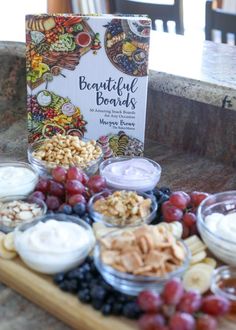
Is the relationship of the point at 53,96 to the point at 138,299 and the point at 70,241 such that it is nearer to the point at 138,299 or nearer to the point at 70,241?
the point at 70,241

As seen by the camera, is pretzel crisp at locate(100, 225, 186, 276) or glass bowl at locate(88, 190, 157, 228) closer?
pretzel crisp at locate(100, 225, 186, 276)

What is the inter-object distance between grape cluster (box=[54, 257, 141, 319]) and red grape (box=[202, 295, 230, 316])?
10 cm

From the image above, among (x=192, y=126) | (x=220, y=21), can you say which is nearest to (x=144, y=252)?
(x=192, y=126)

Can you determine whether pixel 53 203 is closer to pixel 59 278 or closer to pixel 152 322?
pixel 59 278

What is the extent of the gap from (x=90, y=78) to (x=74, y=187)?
1.08ft

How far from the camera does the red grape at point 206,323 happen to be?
74 cm

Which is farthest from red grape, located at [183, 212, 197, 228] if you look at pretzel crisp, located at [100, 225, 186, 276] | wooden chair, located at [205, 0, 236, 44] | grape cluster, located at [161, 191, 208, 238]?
wooden chair, located at [205, 0, 236, 44]

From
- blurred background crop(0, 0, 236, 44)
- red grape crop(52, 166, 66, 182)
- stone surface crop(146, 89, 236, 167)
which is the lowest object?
blurred background crop(0, 0, 236, 44)

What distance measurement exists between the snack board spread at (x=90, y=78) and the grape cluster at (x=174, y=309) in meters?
0.60

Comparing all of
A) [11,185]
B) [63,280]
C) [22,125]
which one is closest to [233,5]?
[22,125]

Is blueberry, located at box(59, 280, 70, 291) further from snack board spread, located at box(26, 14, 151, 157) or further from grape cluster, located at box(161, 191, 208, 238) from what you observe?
snack board spread, located at box(26, 14, 151, 157)

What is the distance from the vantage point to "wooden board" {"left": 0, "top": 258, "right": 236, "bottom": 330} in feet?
2.60

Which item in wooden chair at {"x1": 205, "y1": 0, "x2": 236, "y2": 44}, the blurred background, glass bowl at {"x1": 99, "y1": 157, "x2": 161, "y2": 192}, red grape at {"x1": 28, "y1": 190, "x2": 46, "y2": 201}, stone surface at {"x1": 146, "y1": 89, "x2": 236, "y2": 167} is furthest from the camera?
the blurred background

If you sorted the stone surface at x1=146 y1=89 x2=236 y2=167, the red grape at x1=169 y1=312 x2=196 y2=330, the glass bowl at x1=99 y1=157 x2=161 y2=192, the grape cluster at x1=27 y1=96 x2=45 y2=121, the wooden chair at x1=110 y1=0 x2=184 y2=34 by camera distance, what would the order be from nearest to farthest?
the red grape at x1=169 y1=312 x2=196 y2=330 → the glass bowl at x1=99 y1=157 x2=161 y2=192 → the grape cluster at x1=27 y1=96 x2=45 y2=121 → the stone surface at x1=146 y1=89 x2=236 y2=167 → the wooden chair at x1=110 y1=0 x2=184 y2=34
